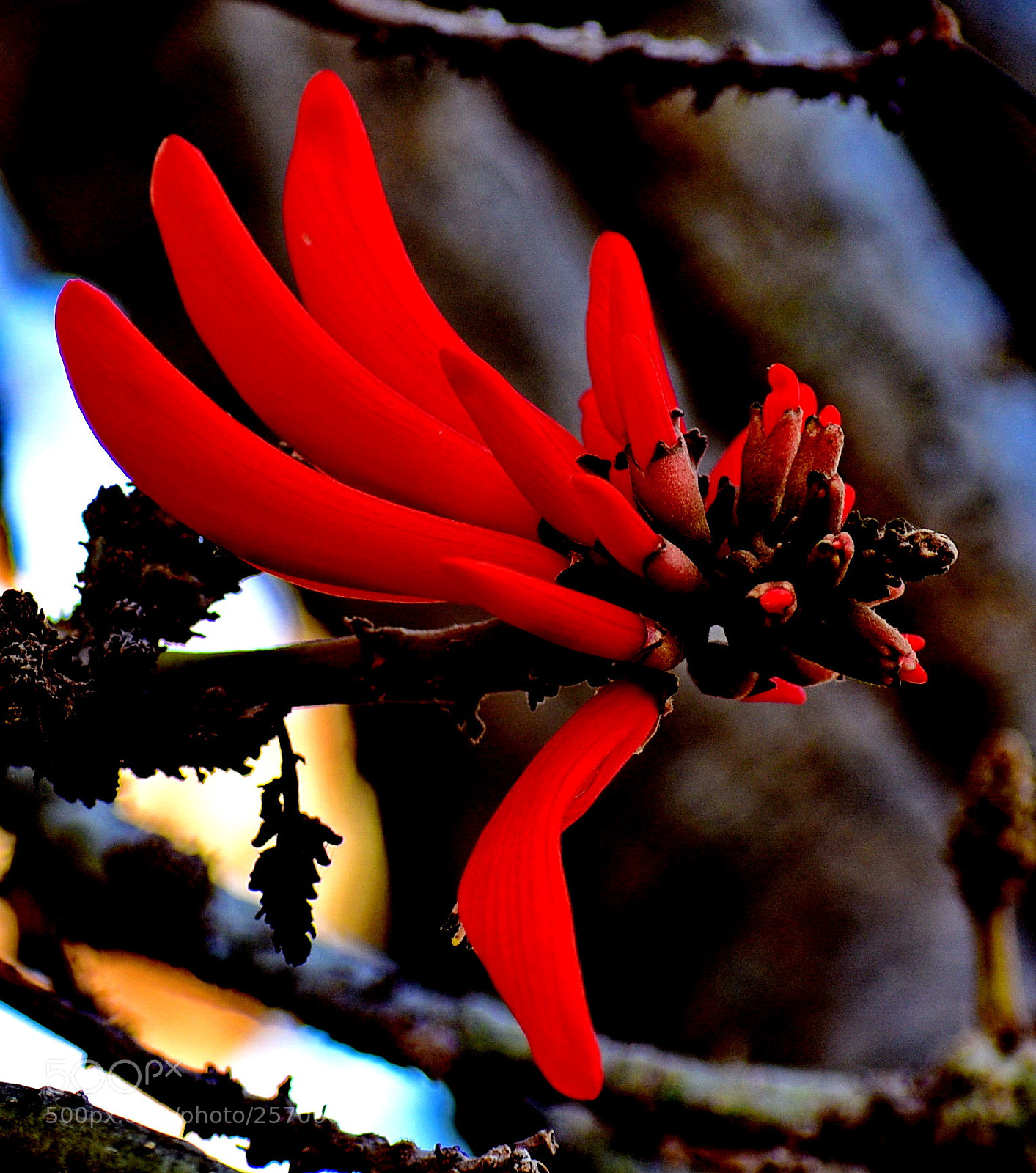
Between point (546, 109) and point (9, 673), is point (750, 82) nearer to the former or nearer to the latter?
point (546, 109)

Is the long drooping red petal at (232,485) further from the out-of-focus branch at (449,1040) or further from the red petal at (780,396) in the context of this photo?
the out-of-focus branch at (449,1040)

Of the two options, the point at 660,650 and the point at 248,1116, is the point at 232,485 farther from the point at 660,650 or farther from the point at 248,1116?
the point at 248,1116

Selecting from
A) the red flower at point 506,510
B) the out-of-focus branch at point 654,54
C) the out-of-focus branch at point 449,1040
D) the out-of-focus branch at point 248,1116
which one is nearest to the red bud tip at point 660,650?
the red flower at point 506,510

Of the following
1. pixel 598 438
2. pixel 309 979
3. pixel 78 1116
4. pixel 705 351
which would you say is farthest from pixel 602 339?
pixel 705 351

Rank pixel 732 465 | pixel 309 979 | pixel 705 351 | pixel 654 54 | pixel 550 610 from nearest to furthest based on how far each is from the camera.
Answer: pixel 550 610, pixel 732 465, pixel 309 979, pixel 654 54, pixel 705 351

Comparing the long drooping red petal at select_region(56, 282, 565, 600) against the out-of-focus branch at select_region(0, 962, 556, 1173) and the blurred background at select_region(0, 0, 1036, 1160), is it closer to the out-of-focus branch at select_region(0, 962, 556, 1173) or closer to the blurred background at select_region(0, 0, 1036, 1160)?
the out-of-focus branch at select_region(0, 962, 556, 1173)

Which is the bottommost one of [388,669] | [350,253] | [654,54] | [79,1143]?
[79,1143]

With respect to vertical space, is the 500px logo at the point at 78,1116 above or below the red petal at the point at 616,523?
below
